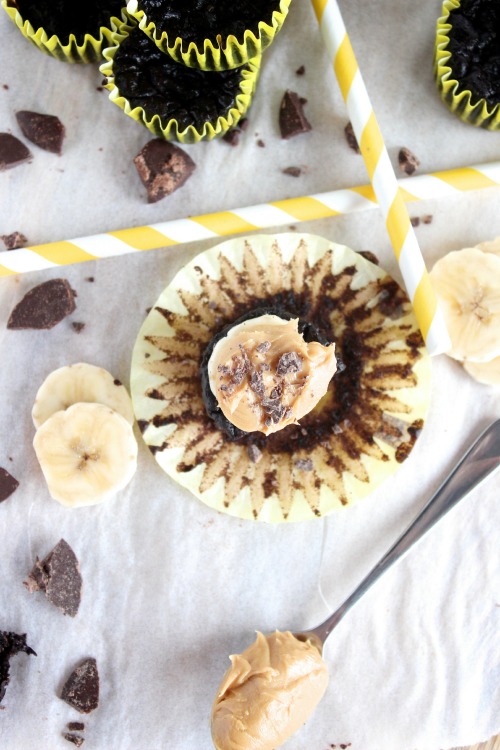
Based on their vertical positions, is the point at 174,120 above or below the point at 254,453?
above

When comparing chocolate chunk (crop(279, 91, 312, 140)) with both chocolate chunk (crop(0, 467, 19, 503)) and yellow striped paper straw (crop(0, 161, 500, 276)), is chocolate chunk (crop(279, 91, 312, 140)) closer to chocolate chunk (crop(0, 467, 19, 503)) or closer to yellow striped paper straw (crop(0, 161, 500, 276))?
yellow striped paper straw (crop(0, 161, 500, 276))

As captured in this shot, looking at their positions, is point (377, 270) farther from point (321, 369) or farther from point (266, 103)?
point (266, 103)

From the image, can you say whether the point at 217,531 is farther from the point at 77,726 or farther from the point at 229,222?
the point at 229,222

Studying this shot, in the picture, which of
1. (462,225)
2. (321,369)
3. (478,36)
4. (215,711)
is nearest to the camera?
(321,369)

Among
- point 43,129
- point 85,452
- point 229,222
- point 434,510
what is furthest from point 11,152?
point 434,510

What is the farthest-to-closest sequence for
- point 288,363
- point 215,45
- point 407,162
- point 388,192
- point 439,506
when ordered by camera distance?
point 407,162, point 439,506, point 388,192, point 215,45, point 288,363

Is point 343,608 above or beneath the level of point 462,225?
beneath

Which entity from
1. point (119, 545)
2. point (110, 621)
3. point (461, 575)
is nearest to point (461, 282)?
point (461, 575)

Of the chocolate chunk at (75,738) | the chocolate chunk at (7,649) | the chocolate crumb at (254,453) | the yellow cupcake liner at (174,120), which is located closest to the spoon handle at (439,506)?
the chocolate crumb at (254,453)
